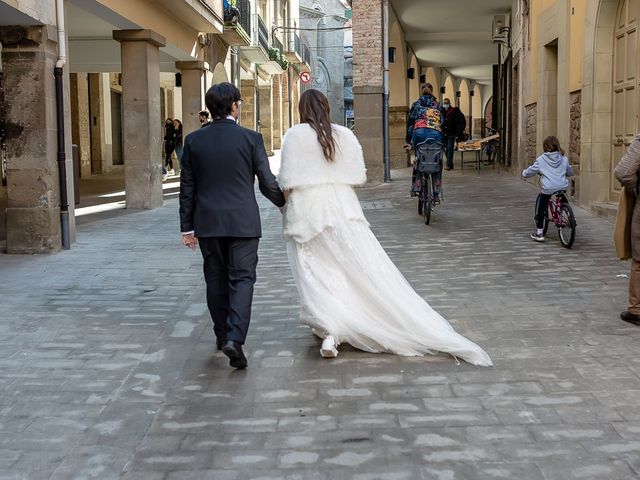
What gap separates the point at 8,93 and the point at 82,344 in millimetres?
4907

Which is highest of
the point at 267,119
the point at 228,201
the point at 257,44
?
the point at 257,44

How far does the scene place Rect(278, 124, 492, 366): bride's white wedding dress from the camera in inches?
207

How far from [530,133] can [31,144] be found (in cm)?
1152

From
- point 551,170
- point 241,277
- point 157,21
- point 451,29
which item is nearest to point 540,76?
point 551,170

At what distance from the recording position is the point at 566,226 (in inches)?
366

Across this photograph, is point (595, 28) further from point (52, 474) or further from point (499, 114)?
point (499, 114)

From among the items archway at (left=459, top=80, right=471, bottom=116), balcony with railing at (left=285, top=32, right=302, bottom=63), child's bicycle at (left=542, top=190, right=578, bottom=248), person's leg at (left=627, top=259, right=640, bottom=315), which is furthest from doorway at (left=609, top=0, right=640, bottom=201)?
archway at (left=459, top=80, right=471, bottom=116)

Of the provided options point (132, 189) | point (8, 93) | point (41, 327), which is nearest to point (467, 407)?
point (41, 327)

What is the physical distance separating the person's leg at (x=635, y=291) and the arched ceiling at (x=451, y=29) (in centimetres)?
1563

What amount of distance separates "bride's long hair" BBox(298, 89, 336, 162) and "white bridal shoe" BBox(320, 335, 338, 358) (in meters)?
1.14

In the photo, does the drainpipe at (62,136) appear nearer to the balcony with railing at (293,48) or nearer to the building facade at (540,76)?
the building facade at (540,76)

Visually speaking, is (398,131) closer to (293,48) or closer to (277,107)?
(277,107)

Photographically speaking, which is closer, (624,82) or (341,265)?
(341,265)

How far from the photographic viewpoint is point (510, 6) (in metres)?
22.1
